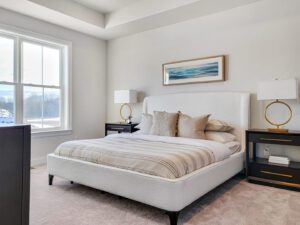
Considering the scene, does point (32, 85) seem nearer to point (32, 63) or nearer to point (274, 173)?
point (32, 63)

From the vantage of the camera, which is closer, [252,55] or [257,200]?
[257,200]

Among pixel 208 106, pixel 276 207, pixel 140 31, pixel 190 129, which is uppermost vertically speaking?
pixel 140 31

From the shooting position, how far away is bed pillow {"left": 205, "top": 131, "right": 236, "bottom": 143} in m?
3.28

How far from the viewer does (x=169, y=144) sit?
292 centimetres

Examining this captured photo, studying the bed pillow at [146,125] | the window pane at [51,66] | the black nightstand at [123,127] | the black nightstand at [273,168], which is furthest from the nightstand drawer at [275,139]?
the window pane at [51,66]

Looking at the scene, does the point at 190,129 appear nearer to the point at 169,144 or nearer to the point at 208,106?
the point at 169,144

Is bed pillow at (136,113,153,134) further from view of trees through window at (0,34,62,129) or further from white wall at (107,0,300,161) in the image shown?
view of trees through window at (0,34,62,129)

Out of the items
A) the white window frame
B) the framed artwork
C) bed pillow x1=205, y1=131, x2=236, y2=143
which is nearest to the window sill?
the white window frame

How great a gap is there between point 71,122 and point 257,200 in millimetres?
3713

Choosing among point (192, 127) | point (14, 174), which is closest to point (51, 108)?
point (192, 127)

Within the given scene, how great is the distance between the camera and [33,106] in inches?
167

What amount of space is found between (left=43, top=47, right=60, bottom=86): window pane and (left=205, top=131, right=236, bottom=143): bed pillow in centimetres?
316

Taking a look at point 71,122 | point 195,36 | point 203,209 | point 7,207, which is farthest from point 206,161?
point 71,122

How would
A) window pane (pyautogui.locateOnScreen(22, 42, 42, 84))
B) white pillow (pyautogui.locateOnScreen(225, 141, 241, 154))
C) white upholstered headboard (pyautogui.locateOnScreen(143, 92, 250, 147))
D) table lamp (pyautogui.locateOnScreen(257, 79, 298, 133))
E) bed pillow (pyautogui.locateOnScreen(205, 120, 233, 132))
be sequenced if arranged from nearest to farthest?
table lamp (pyautogui.locateOnScreen(257, 79, 298, 133))
white pillow (pyautogui.locateOnScreen(225, 141, 241, 154))
bed pillow (pyautogui.locateOnScreen(205, 120, 233, 132))
white upholstered headboard (pyautogui.locateOnScreen(143, 92, 250, 147))
window pane (pyautogui.locateOnScreen(22, 42, 42, 84))
